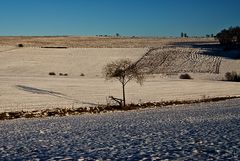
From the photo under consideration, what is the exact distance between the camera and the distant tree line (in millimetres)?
112562

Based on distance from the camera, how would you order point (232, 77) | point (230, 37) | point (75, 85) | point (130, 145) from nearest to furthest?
1. point (130, 145)
2. point (75, 85)
3. point (232, 77)
4. point (230, 37)

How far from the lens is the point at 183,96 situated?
5509 centimetres

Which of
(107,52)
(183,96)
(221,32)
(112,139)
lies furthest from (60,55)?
(112,139)

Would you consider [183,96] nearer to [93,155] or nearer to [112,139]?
[112,139]

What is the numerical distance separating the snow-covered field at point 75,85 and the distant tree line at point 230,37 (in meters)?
17.3

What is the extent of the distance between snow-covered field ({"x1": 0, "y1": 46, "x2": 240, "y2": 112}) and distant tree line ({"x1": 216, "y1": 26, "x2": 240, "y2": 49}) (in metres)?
17.3

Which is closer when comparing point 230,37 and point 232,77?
point 232,77

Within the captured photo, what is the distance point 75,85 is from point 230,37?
218 feet

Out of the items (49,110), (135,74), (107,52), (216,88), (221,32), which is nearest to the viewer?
(49,110)

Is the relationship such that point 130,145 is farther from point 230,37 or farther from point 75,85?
point 230,37

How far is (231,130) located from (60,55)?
90.9 metres

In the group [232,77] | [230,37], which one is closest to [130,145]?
[232,77]

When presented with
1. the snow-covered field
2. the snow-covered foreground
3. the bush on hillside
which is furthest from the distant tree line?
the snow-covered foreground

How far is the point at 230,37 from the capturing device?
11594 centimetres
